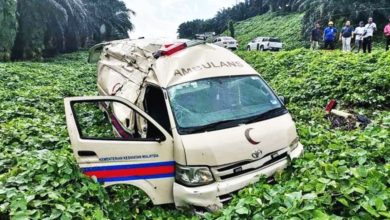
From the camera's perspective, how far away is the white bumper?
16.4 feet

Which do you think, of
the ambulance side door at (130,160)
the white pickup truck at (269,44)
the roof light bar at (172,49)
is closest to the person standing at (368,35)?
the roof light bar at (172,49)

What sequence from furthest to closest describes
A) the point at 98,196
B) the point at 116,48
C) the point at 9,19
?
1. the point at 9,19
2. the point at 116,48
3. the point at 98,196

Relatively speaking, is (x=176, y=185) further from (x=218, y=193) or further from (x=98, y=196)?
(x=98, y=196)

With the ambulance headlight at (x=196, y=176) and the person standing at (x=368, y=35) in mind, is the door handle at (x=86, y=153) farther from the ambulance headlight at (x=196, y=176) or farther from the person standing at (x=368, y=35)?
the person standing at (x=368, y=35)

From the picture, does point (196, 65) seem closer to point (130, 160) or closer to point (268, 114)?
point (268, 114)

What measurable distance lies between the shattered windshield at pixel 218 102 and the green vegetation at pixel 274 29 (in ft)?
93.2

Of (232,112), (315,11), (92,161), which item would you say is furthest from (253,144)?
(315,11)

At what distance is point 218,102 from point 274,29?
4456cm

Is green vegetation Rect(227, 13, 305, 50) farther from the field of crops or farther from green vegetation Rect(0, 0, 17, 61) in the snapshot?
the field of crops

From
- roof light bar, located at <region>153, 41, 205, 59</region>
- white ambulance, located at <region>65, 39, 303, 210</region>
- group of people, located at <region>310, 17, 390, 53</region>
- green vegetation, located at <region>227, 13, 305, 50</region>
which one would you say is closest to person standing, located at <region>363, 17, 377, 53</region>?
group of people, located at <region>310, 17, 390, 53</region>

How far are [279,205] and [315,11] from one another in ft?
98.3

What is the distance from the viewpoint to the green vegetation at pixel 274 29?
38.3 meters

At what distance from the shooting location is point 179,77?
6.21 metres

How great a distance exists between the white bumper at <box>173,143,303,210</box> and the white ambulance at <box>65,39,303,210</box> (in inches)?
0.5
